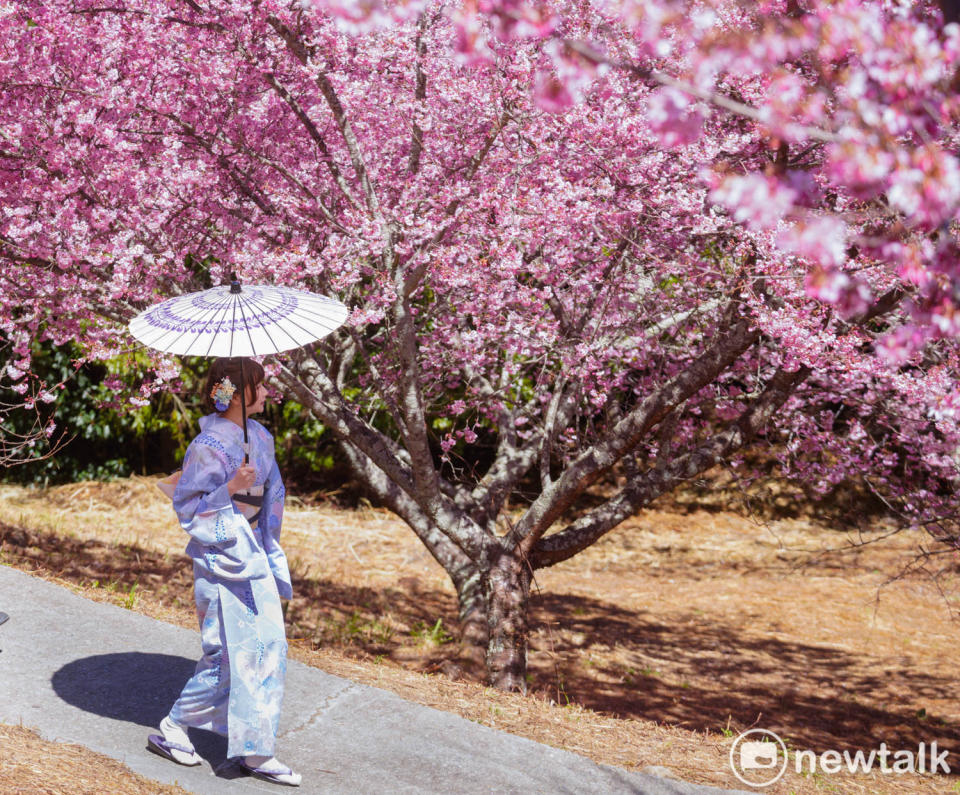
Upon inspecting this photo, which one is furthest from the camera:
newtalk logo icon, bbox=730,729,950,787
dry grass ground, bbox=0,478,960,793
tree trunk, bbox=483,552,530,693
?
tree trunk, bbox=483,552,530,693

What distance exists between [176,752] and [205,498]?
1.04 metres

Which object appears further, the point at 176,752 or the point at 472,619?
the point at 472,619

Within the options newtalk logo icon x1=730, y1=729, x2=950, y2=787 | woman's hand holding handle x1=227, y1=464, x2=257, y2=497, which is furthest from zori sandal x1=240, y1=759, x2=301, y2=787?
newtalk logo icon x1=730, y1=729, x2=950, y2=787

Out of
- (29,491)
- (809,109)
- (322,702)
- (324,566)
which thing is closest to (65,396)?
(29,491)

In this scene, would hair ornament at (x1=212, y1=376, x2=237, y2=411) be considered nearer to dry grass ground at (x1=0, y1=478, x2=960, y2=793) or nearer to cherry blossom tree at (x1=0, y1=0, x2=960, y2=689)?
cherry blossom tree at (x1=0, y1=0, x2=960, y2=689)

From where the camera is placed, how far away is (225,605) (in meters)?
4.15

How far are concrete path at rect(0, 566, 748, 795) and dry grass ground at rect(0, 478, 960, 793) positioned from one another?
0.32 meters

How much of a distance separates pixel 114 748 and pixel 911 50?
12.7 feet

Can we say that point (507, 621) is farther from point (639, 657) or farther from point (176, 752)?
point (176, 752)

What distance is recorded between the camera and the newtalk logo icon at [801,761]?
4.95m

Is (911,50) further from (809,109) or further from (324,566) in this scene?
(324,566)

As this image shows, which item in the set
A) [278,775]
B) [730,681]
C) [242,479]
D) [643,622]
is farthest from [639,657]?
[242,479]

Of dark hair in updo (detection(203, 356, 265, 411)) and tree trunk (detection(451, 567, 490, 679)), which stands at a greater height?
dark hair in updo (detection(203, 356, 265, 411))

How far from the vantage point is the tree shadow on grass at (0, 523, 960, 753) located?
7.11 m
